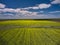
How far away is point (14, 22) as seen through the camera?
2.57 metres

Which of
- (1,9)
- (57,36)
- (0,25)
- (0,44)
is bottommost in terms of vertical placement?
(0,44)

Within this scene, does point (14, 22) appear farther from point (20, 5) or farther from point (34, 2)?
point (34, 2)

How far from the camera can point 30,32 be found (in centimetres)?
248

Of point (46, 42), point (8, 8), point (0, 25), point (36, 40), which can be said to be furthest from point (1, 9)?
point (46, 42)

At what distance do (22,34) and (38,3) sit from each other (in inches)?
28.3

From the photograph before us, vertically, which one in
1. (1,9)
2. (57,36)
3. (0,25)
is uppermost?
(1,9)

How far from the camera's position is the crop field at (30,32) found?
96.2 inches

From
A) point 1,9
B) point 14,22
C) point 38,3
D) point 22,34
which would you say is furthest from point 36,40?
point 1,9

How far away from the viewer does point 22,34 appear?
8.13 feet

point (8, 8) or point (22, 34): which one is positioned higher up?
point (8, 8)

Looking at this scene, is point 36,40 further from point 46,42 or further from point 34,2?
point 34,2

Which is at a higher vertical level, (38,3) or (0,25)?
(38,3)

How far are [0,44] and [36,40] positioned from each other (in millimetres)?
742

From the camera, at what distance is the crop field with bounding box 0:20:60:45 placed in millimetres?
2443
